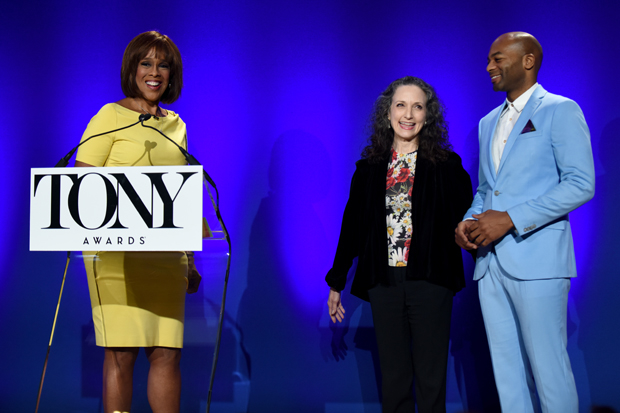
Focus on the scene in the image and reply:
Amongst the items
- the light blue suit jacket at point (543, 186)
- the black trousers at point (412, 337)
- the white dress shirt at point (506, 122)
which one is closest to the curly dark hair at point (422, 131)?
the white dress shirt at point (506, 122)

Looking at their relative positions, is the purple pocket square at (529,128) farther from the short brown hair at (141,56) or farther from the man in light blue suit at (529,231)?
the short brown hair at (141,56)

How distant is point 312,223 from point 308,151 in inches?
15.9

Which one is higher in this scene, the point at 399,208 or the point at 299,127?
the point at 299,127

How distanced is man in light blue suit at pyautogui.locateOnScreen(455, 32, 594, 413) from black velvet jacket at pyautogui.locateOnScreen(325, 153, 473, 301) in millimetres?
114

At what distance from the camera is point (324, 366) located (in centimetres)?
282

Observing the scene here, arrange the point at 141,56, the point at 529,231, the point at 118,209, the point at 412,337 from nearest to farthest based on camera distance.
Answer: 1. the point at 118,209
2. the point at 529,231
3. the point at 141,56
4. the point at 412,337

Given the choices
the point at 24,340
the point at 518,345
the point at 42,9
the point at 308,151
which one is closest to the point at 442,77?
the point at 308,151

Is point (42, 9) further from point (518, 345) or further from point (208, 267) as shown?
point (518, 345)

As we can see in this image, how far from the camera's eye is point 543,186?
174cm

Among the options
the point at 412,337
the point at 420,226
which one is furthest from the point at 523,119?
the point at 412,337

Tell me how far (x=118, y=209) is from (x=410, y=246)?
3.49 ft

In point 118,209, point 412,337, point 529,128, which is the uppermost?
point 529,128

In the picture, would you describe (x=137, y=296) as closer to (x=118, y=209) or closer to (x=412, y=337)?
(x=118, y=209)

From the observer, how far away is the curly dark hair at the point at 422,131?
203cm
